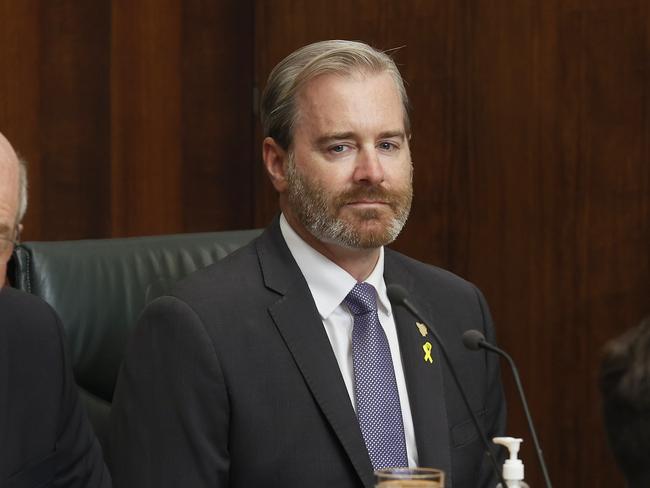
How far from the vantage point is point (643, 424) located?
45.3 inches

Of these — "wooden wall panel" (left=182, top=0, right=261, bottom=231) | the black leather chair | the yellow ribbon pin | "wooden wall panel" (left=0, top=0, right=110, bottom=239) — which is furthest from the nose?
"wooden wall panel" (left=182, top=0, right=261, bottom=231)

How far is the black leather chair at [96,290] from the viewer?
8.00ft

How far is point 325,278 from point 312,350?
15 centimetres

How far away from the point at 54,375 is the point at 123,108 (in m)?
1.71

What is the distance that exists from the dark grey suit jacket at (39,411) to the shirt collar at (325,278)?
45cm

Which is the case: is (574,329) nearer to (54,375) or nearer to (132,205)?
(132,205)

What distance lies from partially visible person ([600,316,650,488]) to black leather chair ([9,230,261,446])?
145 centimetres

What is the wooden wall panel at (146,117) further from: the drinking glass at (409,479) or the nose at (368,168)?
the drinking glass at (409,479)

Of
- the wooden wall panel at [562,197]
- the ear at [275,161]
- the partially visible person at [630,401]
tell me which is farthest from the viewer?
the wooden wall panel at [562,197]

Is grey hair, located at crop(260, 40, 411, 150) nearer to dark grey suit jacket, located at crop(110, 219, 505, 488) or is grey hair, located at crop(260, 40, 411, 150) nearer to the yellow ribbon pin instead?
dark grey suit jacket, located at crop(110, 219, 505, 488)

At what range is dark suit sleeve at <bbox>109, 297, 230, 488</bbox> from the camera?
2020 mm

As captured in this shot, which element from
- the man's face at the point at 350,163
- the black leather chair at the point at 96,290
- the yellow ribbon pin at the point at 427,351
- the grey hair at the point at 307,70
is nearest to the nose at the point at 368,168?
the man's face at the point at 350,163

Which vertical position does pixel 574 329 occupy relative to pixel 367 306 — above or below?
below

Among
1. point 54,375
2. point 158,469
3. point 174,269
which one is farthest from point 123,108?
point 158,469
